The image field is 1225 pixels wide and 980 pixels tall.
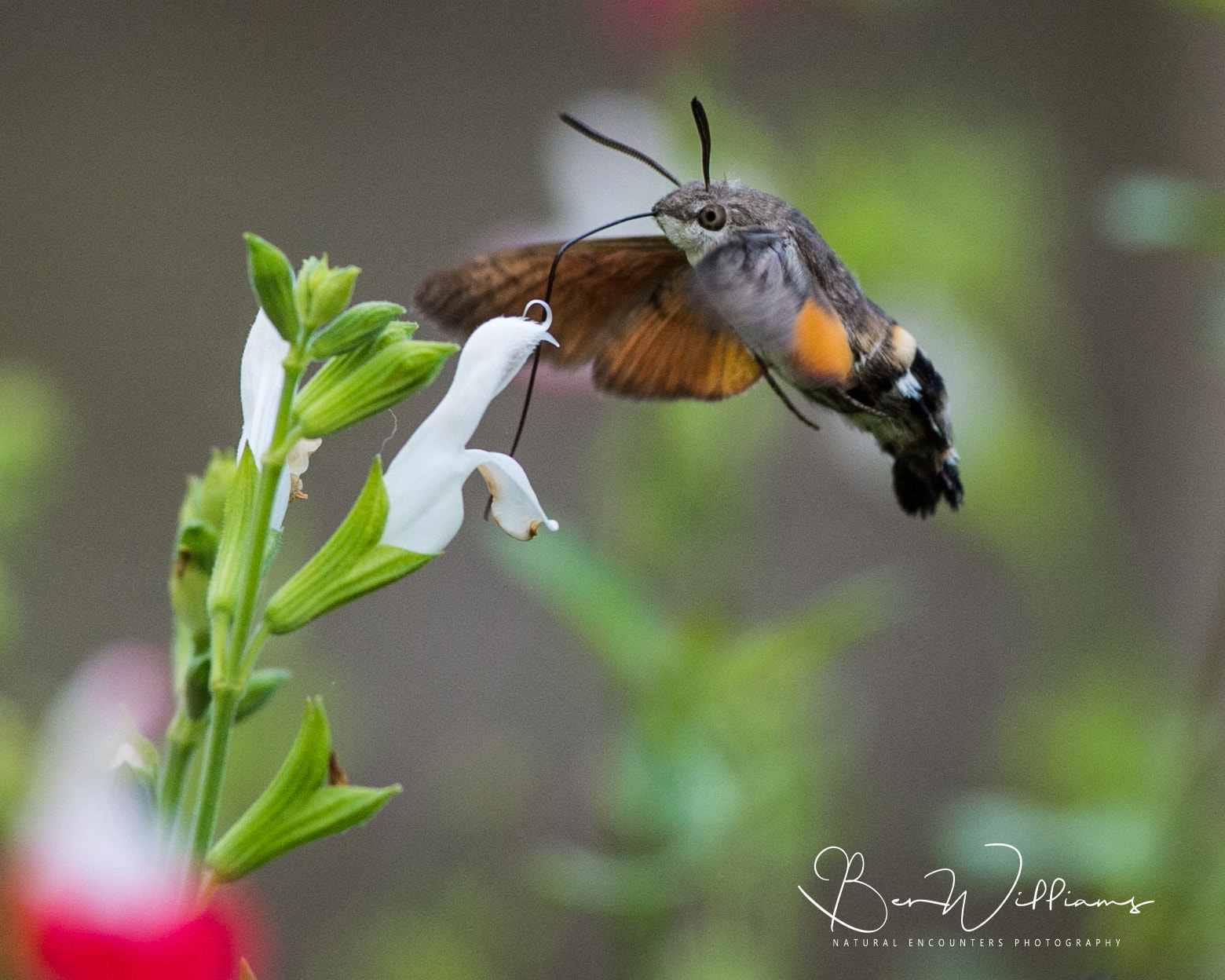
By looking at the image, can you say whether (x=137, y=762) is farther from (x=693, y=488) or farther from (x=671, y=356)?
(x=693, y=488)

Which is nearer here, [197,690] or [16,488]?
[197,690]

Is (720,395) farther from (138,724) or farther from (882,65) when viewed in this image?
(882,65)

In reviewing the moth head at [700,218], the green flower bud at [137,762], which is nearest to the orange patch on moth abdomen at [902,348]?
the moth head at [700,218]

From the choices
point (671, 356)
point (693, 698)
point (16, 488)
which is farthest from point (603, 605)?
point (16, 488)

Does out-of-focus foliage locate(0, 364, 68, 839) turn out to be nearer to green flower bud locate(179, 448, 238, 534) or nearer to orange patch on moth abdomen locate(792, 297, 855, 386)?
green flower bud locate(179, 448, 238, 534)

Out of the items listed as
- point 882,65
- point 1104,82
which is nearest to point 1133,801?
point 882,65

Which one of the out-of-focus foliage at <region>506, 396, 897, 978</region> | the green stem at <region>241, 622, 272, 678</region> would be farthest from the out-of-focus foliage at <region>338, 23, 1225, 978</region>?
the green stem at <region>241, 622, 272, 678</region>

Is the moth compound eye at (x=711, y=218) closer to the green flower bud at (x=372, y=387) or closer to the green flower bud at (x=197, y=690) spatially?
the green flower bud at (x=372, y=387)
